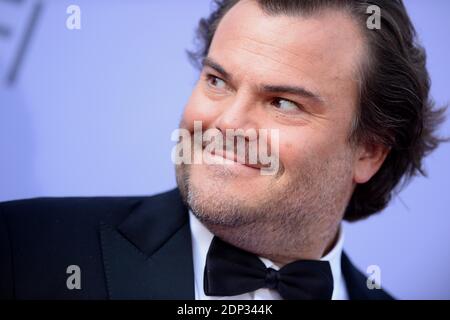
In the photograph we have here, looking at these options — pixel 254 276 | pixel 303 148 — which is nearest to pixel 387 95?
pixel 303 148

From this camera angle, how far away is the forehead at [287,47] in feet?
5.25

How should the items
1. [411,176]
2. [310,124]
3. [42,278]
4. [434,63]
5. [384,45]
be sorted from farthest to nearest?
[434,63], [411,176], [384,45], [310,124], [42,278]

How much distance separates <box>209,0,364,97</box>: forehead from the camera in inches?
63.0

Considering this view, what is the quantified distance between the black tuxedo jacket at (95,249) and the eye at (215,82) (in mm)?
374

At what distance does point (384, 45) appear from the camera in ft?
6.05

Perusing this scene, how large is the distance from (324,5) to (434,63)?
838mm

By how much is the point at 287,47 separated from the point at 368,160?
0.52 meters

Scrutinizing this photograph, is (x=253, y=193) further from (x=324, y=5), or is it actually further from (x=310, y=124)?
(x=324, y=5)

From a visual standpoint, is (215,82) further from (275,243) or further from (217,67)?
(275,243)

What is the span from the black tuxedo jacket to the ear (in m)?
0.56

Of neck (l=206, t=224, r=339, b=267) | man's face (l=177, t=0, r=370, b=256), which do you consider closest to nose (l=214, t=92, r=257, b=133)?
man's face (l=177, t=0, r=370, b=256)

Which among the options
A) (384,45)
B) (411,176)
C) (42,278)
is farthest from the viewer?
(411,176)
